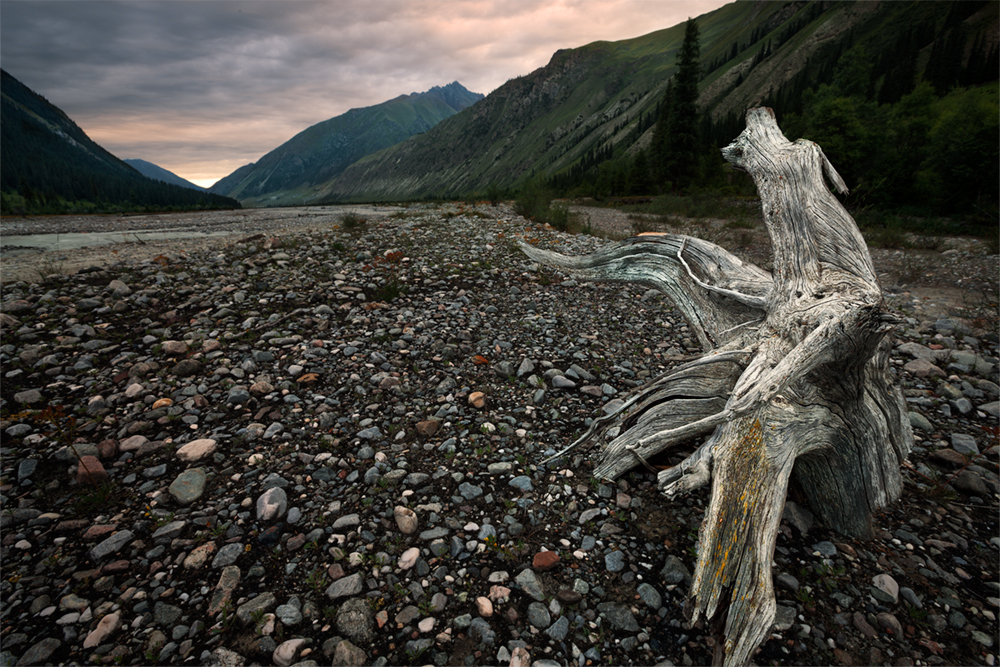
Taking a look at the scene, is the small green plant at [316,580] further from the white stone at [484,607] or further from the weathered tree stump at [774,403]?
the weathered tree stump at [774,403]

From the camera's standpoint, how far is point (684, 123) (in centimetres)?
3928

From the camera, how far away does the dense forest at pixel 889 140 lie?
64.2 ft

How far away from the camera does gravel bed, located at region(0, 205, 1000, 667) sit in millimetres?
2340

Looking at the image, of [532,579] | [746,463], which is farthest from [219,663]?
[746,463]

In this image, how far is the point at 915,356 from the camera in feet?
18.7

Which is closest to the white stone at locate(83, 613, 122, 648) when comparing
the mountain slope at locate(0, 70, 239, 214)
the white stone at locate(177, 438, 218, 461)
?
the white stone at locate(177, 438, 218, 461)

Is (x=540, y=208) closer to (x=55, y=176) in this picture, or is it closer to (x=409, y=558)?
(x=409, y=558)

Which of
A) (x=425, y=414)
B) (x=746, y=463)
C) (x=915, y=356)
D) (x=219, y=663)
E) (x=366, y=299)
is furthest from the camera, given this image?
(x=366, y=299)

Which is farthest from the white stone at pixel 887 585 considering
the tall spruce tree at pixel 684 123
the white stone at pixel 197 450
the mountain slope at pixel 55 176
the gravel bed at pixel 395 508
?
the mountain slope at pixel 55 176

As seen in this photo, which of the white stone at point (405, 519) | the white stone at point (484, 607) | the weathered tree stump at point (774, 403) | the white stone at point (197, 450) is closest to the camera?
the weathered tree stump at point (774, 403)

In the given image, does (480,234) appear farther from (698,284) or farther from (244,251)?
(698,284)

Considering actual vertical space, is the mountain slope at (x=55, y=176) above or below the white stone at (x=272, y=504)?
above

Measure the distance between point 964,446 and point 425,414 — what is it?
18.6 ft

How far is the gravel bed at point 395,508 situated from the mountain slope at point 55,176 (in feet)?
252
